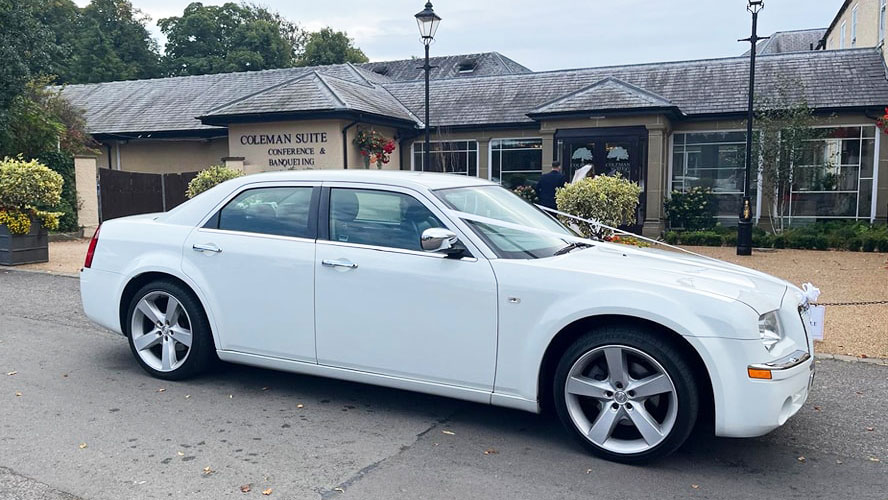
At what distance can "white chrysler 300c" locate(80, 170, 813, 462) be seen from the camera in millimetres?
3891

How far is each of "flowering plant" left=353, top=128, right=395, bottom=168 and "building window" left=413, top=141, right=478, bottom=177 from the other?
214 centimetres

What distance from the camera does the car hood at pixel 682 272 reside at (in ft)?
13.1

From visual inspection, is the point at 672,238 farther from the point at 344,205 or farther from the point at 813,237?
the point at 344,205

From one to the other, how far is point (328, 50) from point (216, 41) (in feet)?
31.2

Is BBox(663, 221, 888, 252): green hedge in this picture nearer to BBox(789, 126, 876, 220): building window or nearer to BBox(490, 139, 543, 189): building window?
BBox(789, 126, 876, 220): building window

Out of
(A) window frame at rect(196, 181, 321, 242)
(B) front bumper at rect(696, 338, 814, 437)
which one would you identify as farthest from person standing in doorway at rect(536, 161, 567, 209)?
(B) front bumper at rect(696, 338, 814, 437)

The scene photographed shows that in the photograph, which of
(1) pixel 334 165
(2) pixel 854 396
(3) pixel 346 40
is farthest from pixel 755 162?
(3) pixel 346 40

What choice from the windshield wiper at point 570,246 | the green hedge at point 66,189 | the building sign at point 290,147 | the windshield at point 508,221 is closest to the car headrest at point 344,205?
the windshield at point 508,221

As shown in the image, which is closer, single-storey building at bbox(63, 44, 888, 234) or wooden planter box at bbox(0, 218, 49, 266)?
wooden planter box at bbox(0, 218, 49, 266)

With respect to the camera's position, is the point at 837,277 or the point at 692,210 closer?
the point at 837,277

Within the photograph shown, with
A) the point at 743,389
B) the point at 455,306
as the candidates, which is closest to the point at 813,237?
the point at 743,389

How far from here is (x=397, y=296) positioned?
457 cm

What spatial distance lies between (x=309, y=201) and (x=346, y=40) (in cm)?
5657

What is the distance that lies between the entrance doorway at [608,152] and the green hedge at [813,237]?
1799 millimetres
